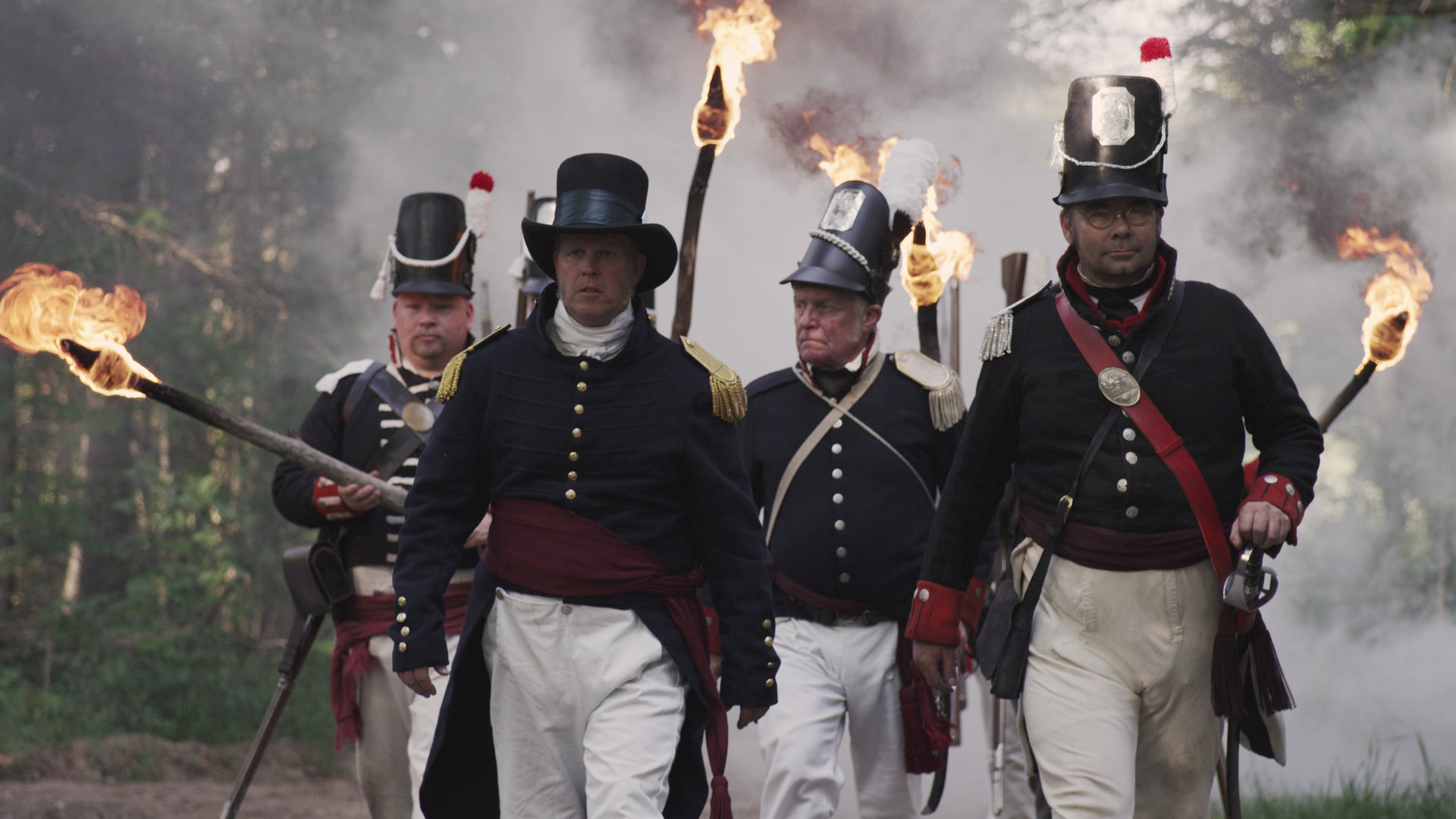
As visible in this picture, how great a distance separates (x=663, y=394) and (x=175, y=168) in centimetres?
884

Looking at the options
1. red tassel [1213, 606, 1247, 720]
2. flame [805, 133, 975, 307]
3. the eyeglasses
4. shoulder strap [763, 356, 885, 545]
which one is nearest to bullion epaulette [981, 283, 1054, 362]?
the eyeglasses

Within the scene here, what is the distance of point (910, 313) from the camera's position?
9977 mm

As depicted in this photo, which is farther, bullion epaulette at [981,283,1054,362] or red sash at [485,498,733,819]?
bullion epaulette at [981,283,1054,362]

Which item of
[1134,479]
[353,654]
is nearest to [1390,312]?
[1134,479]

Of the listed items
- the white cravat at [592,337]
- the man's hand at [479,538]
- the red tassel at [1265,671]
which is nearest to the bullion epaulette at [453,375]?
the white cravat at [592,337]

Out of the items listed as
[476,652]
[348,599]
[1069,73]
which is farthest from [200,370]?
[476,652]

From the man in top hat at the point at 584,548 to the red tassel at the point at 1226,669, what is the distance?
112cm

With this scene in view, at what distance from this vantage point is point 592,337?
383 cm

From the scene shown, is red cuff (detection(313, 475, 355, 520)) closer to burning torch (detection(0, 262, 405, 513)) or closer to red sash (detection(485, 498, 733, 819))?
burning torch (detection(0, 262, 405, 513))

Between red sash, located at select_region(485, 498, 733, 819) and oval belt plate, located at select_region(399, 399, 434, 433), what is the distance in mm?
1701

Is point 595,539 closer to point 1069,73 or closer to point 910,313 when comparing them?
point 910,313

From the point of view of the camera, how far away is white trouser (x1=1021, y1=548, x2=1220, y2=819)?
3555 mm

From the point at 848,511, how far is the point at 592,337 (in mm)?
1518

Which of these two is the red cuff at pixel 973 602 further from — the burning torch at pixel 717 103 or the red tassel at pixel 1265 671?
the burning torch at pixel 717 103
